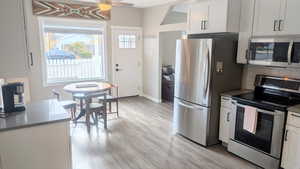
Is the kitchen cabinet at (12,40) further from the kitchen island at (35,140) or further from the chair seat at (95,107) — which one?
the chair seat at (95,107)

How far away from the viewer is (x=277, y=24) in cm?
283

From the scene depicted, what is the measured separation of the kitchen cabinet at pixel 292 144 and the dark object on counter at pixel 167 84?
3717 millimetres

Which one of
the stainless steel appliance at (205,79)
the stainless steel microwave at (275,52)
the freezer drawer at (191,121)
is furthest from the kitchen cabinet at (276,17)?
the freezer drawer at (191,121)

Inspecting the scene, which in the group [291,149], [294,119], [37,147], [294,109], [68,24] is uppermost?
[68,24]

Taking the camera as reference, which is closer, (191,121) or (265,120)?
(265,120)

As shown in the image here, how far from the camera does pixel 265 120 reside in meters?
2.73

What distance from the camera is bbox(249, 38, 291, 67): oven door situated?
2.72m

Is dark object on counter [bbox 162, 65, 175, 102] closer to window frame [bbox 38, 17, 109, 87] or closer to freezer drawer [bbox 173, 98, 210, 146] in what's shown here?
window frame [bbox 38, 17, 109, 87]

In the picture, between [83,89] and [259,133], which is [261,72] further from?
[83,89]

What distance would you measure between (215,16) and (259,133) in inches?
74.4

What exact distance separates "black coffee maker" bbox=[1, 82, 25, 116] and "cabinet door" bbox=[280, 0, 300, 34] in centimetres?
321

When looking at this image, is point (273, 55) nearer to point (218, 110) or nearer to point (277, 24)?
point (277, 24)

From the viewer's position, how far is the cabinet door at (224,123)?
3.28 metres

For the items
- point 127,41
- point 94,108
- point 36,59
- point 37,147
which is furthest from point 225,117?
point 36,59
